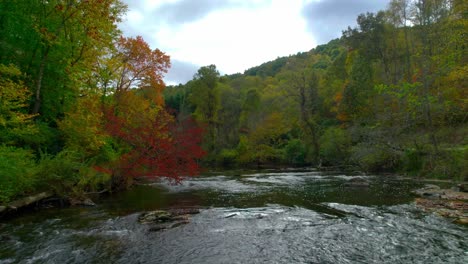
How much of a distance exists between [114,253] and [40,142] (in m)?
11.8

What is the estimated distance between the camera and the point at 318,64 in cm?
8950

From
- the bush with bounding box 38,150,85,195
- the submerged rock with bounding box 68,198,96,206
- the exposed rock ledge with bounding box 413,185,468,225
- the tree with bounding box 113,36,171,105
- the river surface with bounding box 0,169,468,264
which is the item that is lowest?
the exposed rock ledge with bounding box 413,185,468,225

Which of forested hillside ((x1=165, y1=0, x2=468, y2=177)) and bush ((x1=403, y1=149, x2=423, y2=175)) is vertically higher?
forested hillside ((x1=165, y1=0, x2=468, y2=177))

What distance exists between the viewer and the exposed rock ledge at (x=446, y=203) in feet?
35.1

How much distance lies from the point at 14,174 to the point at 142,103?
17093 millimetres

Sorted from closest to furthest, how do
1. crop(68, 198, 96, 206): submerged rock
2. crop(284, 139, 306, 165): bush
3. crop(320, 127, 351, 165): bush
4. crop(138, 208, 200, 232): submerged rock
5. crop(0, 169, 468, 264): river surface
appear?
crop(0, 169, 468, 264): river surface
crop(138, 208, 200, 232): submerged rock
crop(68, 198, 96, 206): submerged rock
crop(320, 127, 351, 165): bush
crop(284, 139, 306, 165): bush

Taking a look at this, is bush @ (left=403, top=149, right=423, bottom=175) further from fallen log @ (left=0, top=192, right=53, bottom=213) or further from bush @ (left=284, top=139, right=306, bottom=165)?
fallen log @ (left=0, top=192, right=53, bottom=213)

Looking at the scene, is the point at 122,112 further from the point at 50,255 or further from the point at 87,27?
the point at 50,255

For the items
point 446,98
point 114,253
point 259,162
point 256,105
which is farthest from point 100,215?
point 256,105

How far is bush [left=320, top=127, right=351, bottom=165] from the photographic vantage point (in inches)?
1451

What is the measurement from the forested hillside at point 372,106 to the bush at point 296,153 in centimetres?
14

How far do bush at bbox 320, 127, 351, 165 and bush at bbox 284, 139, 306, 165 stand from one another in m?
5.77

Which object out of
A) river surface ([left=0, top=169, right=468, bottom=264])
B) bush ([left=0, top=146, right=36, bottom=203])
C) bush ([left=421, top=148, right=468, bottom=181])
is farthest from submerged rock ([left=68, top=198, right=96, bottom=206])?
bush ([left=421, top=148, right=468, bottom=181])

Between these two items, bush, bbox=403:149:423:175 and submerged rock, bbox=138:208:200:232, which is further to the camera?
bush, bbox=403:149:423:175
